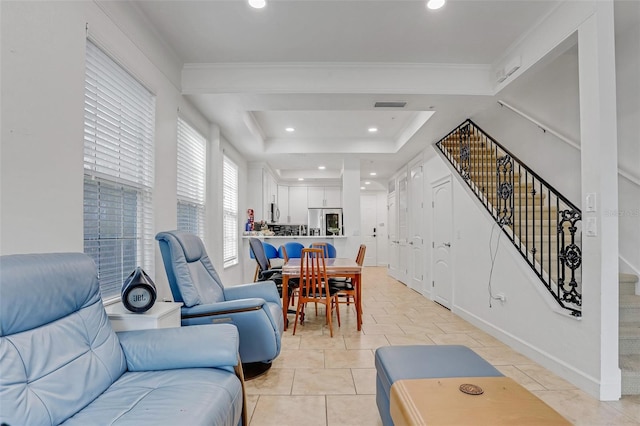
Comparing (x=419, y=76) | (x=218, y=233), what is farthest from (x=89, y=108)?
(x=419, y=76)

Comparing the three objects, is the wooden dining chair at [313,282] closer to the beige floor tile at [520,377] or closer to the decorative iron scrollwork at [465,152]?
the beige floor tile at [520,377]

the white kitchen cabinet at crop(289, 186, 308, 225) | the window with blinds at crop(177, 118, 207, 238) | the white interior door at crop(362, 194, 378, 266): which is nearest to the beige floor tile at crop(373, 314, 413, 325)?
the window with blinds at crop(177, 118, 207, 238)

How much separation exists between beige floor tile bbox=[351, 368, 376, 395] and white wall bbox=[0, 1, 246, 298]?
208 cm

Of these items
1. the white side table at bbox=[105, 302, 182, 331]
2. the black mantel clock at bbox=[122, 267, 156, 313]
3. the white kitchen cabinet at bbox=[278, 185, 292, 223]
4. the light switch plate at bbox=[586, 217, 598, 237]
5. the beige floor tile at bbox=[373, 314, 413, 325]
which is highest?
the white kitchen cabinet at bbox=[278, 185, 292, 223]

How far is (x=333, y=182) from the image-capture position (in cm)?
958

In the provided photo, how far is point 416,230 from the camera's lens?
19.9 feet

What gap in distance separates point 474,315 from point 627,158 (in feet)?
7.36

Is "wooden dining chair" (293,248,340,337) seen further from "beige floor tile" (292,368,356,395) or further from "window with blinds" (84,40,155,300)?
"window with blinds" (84,40,155,300)

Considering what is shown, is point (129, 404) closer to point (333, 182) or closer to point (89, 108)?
point (89, 108)

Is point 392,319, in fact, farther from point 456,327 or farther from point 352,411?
point 352,411

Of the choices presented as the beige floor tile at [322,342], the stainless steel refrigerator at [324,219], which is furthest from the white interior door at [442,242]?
the stainless steel refrigerator at [324,219]

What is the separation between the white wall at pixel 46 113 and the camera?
148cm

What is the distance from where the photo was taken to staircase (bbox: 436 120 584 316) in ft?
8.61

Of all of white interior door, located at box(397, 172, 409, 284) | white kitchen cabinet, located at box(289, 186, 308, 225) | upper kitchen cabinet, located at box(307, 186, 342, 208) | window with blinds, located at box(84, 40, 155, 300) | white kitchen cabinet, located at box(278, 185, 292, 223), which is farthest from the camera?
upper kitchen cabinet, located at box(307, 186, 342, 208)
